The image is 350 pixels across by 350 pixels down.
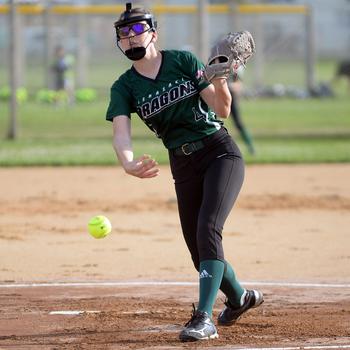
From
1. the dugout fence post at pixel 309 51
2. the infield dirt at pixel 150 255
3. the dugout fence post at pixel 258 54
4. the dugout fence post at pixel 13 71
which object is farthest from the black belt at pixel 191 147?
the dugout fence post at pixel 258 54

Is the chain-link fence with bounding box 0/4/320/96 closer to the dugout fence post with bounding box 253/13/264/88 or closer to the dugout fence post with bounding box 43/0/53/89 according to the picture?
the dugout fence post with bounding box 253/13/264/88

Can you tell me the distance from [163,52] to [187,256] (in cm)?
370

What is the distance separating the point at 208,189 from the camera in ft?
21.1

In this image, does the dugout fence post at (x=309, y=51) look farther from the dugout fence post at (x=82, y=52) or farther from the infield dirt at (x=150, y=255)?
the infield dirt at (x=150, y=255)

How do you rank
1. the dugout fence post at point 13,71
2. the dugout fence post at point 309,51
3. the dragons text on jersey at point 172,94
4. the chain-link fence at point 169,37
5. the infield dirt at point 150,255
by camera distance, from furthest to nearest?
the chain-link fence at point 169,37 < the dugout fence post at point 309,51 < the dugout fence post at point 13,71 < the infield dirt at point 150,255 < the dragons text on jersey at point 172,94

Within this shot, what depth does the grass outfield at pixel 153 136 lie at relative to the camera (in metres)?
17.9

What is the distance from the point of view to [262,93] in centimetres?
3831

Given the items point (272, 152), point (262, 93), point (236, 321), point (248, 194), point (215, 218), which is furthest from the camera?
point (262, 93)

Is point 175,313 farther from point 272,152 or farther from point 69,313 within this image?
point 272,152

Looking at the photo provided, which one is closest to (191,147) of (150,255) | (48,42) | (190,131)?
(190,131)

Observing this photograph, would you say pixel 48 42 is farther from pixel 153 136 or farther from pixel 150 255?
pixel 150 255

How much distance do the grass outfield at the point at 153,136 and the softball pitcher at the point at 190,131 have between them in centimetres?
1070

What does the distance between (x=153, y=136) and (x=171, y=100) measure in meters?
16.9

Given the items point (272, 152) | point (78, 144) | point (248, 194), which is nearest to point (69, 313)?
point (248, 194)
